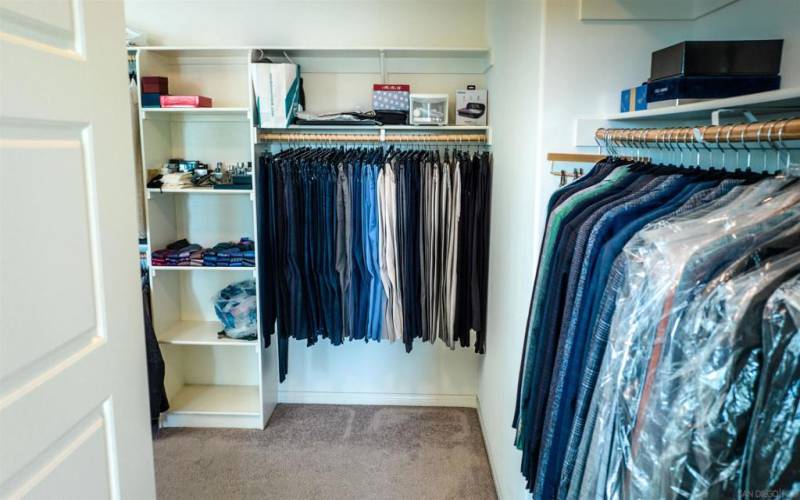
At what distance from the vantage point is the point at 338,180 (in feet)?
8.65

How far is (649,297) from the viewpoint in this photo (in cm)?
84

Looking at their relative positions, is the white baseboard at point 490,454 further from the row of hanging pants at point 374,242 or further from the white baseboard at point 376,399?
the row of hanging pants at point 374,242

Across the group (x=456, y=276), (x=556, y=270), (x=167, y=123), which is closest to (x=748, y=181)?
(x=556, y=270)

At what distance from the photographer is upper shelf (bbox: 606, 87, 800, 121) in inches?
34.1

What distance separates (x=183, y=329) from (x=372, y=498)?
4.90ft

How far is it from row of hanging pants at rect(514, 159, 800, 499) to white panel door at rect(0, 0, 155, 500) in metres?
0.94

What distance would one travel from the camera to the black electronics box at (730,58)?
1.26m

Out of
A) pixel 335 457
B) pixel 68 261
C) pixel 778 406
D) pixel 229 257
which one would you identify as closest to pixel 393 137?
pixel 229 257

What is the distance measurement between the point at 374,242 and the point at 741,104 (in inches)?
72.6

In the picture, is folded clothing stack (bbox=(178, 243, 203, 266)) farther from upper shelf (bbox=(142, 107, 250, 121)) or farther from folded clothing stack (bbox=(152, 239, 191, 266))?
upper shelf (bbox=(142, 107, 250, 121))

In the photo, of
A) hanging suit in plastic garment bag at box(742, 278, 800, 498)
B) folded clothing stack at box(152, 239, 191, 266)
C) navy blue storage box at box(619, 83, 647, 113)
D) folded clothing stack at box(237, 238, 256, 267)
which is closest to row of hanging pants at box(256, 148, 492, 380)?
folded clothing stack at box(237, 238, 256, 267)

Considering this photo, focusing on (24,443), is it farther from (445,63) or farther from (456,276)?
(445,63)

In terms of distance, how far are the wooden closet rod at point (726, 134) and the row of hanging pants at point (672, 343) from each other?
0.07 m

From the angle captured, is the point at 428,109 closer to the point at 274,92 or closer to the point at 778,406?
the point at 274,92
